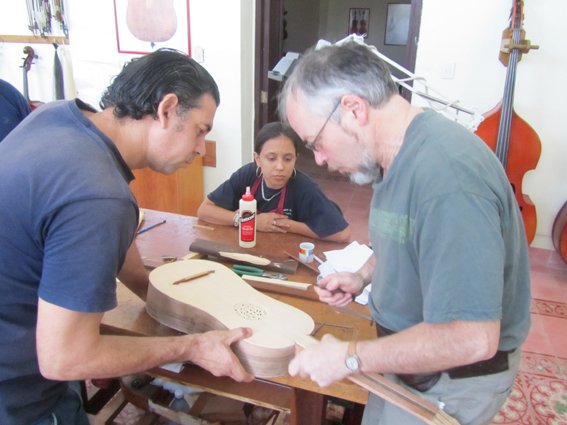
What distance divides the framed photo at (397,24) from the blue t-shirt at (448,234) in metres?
7.15

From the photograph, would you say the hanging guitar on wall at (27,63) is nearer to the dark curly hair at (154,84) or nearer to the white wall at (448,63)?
the white wall at (448,63)

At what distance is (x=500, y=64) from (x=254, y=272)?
2.61 m

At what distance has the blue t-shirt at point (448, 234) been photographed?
698mm

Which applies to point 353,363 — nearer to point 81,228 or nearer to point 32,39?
point 81,228

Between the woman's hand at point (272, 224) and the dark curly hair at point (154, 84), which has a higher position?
the dark curly hair at point (154, 84)

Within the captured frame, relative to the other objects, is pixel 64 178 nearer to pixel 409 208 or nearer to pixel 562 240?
pixel 409 208

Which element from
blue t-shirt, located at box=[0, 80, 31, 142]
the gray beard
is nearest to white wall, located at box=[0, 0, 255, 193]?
blue t-shirt, located at box=[0, 80, 31, 142]

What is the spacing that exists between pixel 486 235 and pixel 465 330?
16 cm

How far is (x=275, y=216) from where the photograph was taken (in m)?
1.78

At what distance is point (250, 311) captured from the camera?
1.07 m

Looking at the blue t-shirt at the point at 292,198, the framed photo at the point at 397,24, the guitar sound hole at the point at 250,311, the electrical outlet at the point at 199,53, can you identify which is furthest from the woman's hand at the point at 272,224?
the framed photo at the point at 397,24

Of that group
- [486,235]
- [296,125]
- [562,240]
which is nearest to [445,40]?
[562,240]

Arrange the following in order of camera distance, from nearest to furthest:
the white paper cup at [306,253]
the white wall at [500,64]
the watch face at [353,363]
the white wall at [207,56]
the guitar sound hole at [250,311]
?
the watch face at [353,363] → the guitar sound hole at [250,311] → the white paper cup at [306,253] → the white wall at [500,64] → the white wall at [207,56]

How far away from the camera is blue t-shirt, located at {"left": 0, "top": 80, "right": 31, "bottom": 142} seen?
5.65 feet
